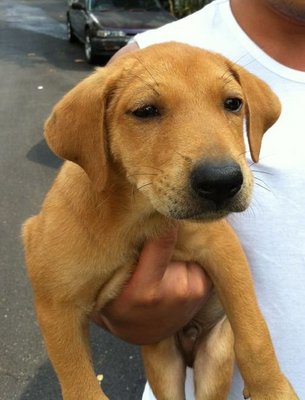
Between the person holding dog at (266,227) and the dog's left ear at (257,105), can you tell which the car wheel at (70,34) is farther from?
the dog's left ear at (257,105)

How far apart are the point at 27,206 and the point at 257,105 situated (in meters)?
4.00

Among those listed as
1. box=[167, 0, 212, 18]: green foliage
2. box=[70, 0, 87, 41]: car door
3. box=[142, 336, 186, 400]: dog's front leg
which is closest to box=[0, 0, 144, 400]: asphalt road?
box=[70, 0, 87, 41]: car door

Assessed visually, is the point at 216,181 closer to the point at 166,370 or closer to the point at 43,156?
the point at 166,370

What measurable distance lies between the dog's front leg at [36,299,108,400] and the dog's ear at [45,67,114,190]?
50 centimetres

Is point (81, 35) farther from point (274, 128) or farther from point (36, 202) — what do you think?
point (274, 128)

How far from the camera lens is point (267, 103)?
6.40ft

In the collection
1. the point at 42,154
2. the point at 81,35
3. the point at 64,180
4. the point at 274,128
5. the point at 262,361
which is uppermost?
the point at 274,128

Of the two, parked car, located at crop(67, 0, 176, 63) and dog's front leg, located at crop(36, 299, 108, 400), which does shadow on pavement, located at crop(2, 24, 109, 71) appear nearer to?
parked car, located at crop(67, 0, 176, 63)

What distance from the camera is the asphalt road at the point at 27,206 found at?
3.57 meters

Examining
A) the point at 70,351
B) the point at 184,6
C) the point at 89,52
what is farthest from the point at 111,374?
the point at 184,6

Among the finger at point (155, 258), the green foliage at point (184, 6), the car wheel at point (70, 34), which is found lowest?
the car wheel at point (70, 34)

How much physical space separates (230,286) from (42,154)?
5288 mm

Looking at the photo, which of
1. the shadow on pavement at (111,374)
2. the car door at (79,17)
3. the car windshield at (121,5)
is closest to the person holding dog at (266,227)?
the shadow on pavement at (111,374)

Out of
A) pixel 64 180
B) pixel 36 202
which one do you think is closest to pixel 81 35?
pixel 36 202
